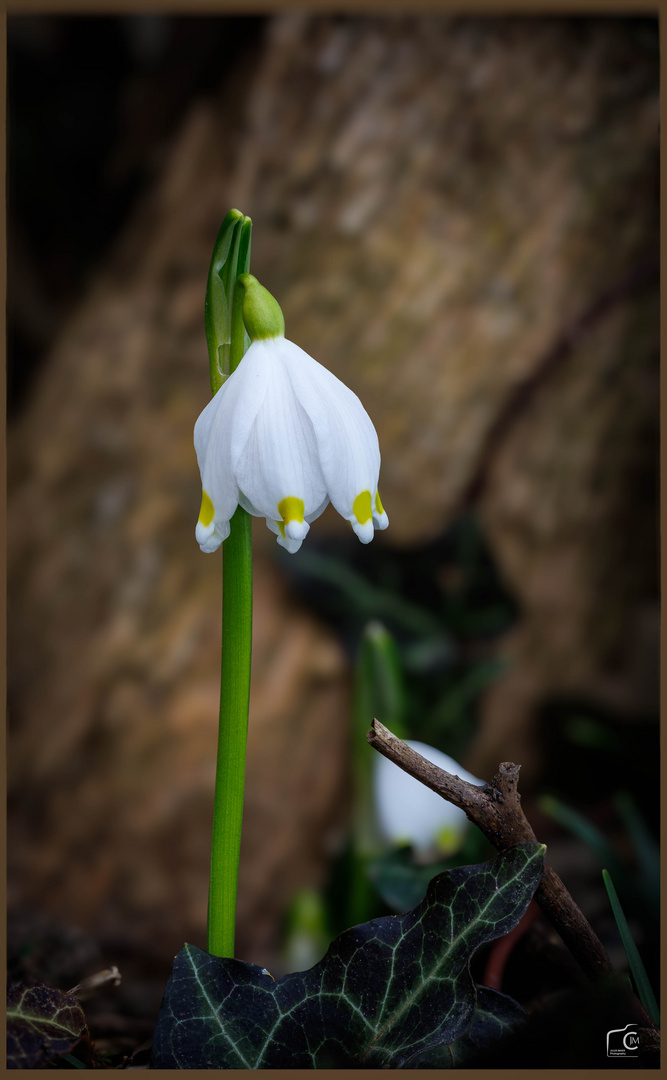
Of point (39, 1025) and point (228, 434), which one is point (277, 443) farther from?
point (39, 1025)

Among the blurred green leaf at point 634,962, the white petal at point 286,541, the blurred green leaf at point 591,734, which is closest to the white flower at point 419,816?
the blurred green leaf at point 634,962

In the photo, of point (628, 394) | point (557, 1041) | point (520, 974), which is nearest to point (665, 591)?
point (520, 974)

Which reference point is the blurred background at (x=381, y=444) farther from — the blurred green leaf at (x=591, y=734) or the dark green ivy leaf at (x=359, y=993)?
the dark green ivy leaf at (x=359, y=993)

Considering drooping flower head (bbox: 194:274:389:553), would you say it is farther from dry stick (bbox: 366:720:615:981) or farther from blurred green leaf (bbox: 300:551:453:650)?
blurred green leaf (bbox: 300:551:453:650)

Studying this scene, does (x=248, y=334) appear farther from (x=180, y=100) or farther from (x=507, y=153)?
(x=180, y=100)

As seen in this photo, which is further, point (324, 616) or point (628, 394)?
point (628, 394)

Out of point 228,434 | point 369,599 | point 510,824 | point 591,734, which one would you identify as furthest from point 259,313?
point 591,734

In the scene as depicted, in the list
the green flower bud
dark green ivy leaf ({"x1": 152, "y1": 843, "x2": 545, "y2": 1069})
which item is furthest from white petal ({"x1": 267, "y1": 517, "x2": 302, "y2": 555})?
dark green ivy leaf ({"x1": 152, "y1": 843, "x2": 545, "y2": 1069})
